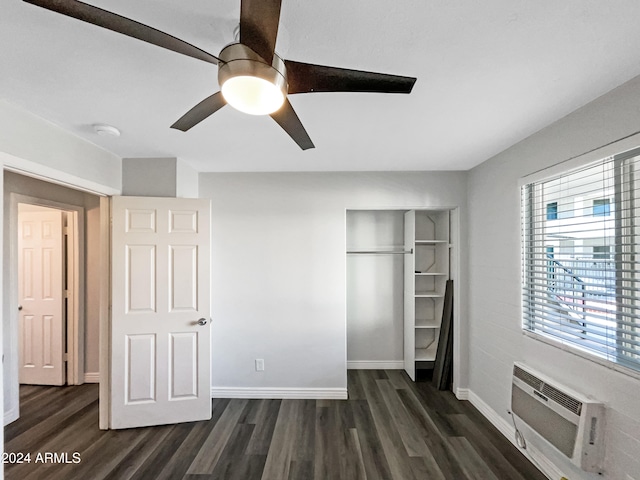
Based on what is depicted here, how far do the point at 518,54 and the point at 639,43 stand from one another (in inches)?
18.4

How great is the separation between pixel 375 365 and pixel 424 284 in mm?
1229

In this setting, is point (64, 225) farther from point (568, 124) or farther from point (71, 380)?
point (568, 124)

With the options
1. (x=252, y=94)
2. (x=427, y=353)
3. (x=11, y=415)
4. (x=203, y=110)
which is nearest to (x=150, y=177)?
(x=203, y=110)

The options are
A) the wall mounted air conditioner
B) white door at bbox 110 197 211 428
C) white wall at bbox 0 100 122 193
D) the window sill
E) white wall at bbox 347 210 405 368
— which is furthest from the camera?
white wall at bbox 347 210 405 368

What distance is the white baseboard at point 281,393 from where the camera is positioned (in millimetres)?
3414

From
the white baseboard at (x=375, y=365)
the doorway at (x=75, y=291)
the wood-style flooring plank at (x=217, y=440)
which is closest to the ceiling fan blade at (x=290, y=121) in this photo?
the wood-style flooring plank at (x=217, y=440)

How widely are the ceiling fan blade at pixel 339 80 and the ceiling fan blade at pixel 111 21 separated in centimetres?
34

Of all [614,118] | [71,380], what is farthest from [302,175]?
[71,380]

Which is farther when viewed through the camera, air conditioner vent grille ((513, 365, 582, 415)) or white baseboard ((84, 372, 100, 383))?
white baseboard ((84, 372, 100, 383))

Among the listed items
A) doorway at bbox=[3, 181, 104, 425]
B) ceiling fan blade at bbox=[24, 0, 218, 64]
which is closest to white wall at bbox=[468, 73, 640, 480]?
ceiling fan blade at bbox=[24, 0, 218, 64]

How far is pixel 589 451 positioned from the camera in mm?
1778

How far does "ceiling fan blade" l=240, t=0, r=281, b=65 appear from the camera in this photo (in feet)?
2.86

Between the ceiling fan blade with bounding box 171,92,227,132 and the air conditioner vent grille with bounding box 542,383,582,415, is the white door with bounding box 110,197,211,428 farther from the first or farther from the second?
the air conditioner vent grille with bounding box 542,383,582,415

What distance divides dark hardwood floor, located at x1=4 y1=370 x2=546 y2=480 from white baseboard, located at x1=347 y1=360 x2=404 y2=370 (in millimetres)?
740
